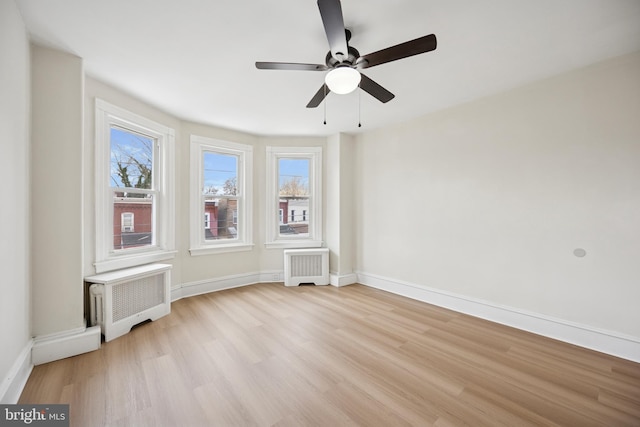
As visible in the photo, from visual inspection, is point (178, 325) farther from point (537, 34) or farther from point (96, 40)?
point (537, 34)

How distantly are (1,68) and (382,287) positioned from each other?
4.56 meters

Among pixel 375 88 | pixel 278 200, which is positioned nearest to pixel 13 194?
pixel 375 88

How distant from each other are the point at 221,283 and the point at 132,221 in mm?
1628

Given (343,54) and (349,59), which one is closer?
(343,54)

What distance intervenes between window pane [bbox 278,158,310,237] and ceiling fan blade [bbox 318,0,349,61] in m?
3.04

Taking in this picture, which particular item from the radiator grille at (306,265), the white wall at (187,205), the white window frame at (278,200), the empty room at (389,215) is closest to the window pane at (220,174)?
the empty room at (389,215)

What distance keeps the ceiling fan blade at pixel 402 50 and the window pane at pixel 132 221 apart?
3136 mm

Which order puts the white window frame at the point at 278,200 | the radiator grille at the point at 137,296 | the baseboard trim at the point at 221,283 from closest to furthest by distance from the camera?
the radiator grille at the point at 137,296 < the baseboard trim at the point at 221,283 < the white window frame at the point at 278,200

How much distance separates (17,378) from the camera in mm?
1797

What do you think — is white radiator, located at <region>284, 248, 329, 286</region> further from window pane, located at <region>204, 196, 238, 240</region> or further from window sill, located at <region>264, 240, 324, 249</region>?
window pane, located at <region>204, 196, 238, 240</region>

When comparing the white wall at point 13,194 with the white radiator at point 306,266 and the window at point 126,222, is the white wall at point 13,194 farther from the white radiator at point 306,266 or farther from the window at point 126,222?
the white radiator at point 306,266

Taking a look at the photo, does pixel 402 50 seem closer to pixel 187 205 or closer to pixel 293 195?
pixel 293 195

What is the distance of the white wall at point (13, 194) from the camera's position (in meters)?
1.62

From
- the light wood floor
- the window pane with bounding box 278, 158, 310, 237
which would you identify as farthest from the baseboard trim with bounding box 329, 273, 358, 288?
the light wood floor
